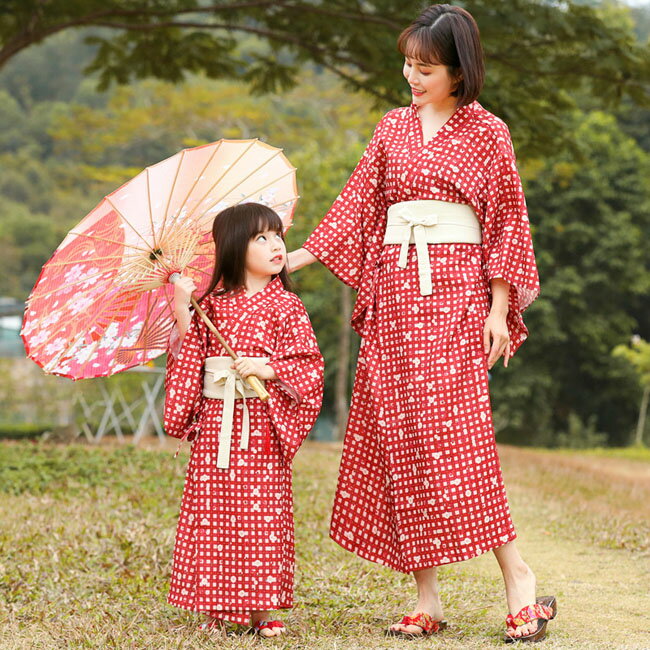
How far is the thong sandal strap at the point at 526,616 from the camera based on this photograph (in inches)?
113

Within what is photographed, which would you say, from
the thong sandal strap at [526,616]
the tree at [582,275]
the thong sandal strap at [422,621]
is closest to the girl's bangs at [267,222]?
the thong sandal strap at [422,621]

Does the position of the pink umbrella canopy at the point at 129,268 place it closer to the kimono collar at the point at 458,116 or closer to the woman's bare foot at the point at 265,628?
the kimono collar at the point at 458,116

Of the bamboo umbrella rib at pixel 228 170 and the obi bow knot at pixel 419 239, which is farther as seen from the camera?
the bamboo umbrella rib at pixel 228 170

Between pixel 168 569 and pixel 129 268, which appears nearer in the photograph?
pixel 129 268

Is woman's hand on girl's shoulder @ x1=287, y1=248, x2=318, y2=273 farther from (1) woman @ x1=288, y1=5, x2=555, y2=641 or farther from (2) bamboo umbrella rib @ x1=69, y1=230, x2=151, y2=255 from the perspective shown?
(2) bamboo umbrella rib @ x1=69, y1=230, x2=151, y2=255

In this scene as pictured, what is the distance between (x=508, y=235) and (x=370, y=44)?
3.53 metres

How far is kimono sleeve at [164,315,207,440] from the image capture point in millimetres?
2963

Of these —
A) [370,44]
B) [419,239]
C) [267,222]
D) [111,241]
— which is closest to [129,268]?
[111,241]

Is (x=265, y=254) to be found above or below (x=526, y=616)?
above

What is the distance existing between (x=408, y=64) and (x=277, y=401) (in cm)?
110

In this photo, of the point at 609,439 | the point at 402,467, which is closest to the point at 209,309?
the point at 402,467

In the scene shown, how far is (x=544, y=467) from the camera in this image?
27.9 feet

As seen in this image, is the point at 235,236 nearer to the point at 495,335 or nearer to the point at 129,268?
the point at 129,268

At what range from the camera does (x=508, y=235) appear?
2916 mm
